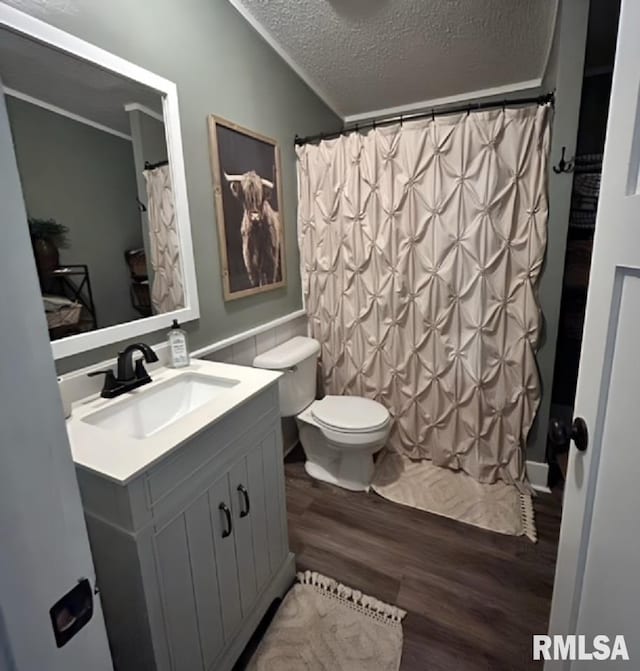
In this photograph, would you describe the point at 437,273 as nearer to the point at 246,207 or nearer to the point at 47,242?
the point at 246,207

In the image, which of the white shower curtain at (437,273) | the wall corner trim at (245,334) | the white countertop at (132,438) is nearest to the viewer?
the white countertop at (132,438)

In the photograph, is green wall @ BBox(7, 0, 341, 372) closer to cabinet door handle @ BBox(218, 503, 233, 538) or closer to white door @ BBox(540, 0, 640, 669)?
cabinet door handle @ BBox(218, 503, 233, 538)

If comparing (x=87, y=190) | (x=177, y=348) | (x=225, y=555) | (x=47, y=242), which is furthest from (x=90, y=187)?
(x=225, y=555)

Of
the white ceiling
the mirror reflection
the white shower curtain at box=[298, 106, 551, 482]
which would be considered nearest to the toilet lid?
the white shower curtain at box=[298, 106, 551, 482]

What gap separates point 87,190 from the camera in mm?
1238

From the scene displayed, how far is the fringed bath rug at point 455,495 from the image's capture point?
1837 mm

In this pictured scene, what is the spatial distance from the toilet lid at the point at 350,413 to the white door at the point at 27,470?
62.4 inches

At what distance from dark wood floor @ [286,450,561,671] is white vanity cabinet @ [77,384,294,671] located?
1.48 feet

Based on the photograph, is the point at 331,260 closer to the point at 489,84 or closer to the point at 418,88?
the point at 418,88

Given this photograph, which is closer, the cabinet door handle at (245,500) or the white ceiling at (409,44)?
the cabinet door handle at (245,500)

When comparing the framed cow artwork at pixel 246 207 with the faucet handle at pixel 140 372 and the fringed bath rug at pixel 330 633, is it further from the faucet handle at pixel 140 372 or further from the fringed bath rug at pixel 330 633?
the fringed bath rug at pixel 330 633

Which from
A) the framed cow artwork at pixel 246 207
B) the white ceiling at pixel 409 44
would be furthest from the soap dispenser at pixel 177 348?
the white ceiling at pixel 409 44

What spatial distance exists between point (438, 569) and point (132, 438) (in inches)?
53.9

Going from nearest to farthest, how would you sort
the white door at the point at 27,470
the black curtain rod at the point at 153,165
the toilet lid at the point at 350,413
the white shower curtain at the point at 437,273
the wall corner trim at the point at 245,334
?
the white door at the point at 27,470 < the black curtain rod at the point at 153,165 < the wall corner trim at the point at 245,334 < the white shower curtain at the point at 437,273 < the toilet lid at the point at 350,413
